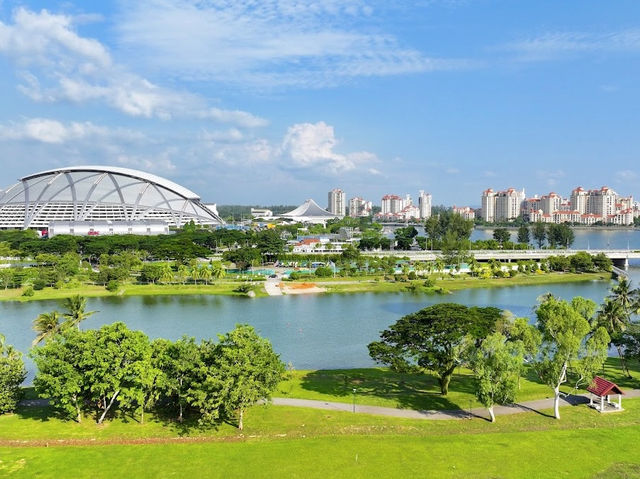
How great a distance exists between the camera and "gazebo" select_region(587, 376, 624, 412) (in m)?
13.3

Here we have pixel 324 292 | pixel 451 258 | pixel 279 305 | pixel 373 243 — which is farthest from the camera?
pixel 373 243

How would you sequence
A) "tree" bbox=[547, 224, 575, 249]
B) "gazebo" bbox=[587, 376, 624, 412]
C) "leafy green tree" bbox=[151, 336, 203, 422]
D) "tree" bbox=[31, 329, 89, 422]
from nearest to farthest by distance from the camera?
"tree" bbox=[31, 329, 89, 422] → "leafy green tree" bbox=[151, 336, 203, 422] → "gazebo" bbox=[587, 376, 624, 412] → "tree" bbox=[547, 224, 575, 249]

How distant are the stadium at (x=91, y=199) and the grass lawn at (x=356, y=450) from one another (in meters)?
58.7

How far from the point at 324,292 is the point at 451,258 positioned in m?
15.2

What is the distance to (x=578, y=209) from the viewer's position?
140500mm

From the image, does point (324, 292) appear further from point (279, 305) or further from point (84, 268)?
point (84, 268)

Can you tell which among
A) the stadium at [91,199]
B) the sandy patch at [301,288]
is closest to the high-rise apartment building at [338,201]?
the stadium at [91,199]

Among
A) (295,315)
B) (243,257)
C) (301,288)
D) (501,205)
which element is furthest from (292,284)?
(501,205)

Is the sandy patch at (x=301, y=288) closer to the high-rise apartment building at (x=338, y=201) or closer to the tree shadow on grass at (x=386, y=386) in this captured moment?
the tree shadow on grass at (x=386, y=386)

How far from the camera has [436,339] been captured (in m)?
14.2

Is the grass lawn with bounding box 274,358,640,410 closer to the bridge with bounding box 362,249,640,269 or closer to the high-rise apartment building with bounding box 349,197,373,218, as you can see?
the bridge with bounding box 362,249,640,269

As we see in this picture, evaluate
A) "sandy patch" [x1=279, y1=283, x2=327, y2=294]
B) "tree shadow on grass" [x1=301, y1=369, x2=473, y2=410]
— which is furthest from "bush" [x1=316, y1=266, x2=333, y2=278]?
"tree shadow on grass" [x1=301, y1=369, x2=473, y2=410]

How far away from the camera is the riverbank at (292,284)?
111ft

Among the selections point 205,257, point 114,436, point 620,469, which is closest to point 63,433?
point 114,436
